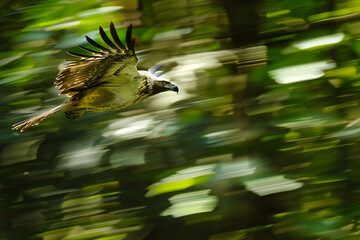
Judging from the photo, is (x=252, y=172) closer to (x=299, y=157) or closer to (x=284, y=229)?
(x=299, y=157)

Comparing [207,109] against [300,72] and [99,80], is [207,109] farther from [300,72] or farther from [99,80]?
[99,80]

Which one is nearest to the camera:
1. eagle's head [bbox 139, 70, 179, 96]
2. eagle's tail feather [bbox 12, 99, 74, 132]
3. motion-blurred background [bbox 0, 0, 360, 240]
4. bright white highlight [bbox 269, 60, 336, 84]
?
eagle's tail feather [bbox 12, 99, 74, 132]

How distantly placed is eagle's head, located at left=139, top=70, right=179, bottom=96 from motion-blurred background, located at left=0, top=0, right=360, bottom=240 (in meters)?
0.07

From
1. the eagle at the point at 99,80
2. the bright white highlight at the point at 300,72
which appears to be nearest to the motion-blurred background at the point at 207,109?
the bright white highlight at the point at 300,72

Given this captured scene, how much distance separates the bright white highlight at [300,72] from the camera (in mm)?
2025

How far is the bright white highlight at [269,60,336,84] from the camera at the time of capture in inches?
79.7

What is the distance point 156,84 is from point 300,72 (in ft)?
1.82

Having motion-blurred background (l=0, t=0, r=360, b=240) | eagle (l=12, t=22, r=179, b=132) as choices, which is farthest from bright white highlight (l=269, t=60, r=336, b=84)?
eagle (l=12, t=22, r=179, b=132)

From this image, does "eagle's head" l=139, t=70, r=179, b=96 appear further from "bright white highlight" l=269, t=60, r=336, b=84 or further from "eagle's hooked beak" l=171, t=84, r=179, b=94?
"bright white highlight" l=269, t=60, r=336, b=84

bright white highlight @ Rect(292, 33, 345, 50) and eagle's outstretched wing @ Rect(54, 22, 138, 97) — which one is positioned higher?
eagle's outstretched wing @ Rect(54, 22, 138, 97)

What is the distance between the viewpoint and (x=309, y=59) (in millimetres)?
2123

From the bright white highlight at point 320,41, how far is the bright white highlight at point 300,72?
7 cm

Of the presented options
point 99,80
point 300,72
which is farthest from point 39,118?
point 300,72

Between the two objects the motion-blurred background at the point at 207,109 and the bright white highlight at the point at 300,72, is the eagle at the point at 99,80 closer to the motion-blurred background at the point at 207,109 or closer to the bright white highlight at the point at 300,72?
the motion-blurred background at the point at 207,109
